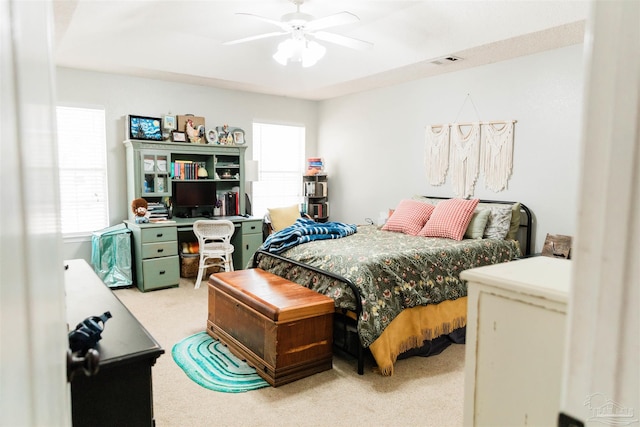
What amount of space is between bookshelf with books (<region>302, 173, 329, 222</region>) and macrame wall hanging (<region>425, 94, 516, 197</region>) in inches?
71.7

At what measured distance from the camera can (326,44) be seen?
496 centimetres

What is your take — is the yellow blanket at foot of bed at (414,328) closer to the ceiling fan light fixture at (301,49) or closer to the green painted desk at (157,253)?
the ceiling fan light fixture at (301,49)

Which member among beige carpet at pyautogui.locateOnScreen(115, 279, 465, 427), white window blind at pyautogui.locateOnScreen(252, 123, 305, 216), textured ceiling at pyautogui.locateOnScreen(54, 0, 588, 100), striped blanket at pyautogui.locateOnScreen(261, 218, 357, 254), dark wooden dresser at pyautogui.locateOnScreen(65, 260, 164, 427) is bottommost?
beige carpet at pyautogui.locateOnScreen(115, 279, 465, 427)

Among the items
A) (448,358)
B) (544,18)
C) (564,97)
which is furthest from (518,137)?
(448,358)

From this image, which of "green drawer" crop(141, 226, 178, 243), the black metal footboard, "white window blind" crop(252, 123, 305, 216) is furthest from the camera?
"white window blind" crop(252, 123, 305, 216)

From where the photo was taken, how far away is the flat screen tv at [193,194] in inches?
205

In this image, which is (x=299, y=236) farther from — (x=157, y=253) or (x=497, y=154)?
(x=497, y=154)

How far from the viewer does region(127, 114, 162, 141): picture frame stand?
481 cm

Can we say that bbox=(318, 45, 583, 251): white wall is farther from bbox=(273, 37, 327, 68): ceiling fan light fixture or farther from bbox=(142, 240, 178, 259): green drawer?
bbox=(142, 240, 178, 259): green drawer

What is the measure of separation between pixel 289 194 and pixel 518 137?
3.42m

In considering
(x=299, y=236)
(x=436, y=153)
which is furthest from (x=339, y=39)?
(x=436, y=153)

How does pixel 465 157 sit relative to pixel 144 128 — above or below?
below

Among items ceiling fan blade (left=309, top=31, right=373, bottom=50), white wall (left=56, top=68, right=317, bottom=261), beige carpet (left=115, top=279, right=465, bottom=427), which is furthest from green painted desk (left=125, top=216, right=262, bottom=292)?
ceiling fan blade (left=309, top=31, right=373, bottom=50)

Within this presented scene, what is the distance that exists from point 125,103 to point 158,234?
1.68 metres
